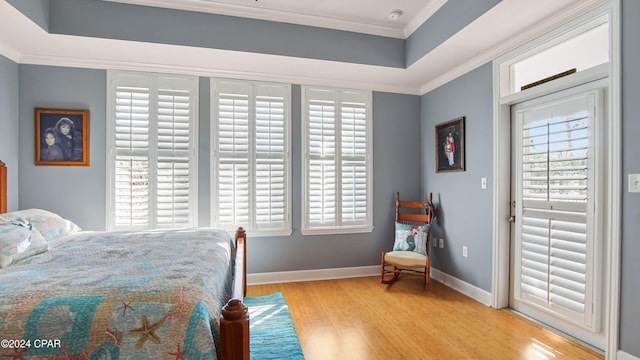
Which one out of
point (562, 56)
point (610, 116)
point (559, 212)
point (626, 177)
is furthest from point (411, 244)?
point (562, 56)

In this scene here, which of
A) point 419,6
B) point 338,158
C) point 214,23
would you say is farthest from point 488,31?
point 214,23

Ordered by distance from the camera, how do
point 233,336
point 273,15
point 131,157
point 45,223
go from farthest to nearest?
point 131,157, point 273,15, point 45,223, point 233,336

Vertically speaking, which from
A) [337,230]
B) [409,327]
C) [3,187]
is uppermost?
[3,187]

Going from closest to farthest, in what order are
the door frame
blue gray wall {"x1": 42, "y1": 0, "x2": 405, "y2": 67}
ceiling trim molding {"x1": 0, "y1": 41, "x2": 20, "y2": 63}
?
the door frame, blue gray wall {"x1": 42, "y1": 0, "x2": 405, "y2": 67}, ceiling trim molding {"x1": 0, "y1": 41, "x2": 20, "y2": 63}

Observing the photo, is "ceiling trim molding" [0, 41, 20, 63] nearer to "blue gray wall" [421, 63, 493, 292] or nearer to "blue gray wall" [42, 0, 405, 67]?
"blue gray wall" [42, 0, 405, 67]

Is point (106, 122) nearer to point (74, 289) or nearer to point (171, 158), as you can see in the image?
point (171, 158)

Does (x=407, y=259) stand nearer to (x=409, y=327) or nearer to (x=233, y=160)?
(x=409, y=327)

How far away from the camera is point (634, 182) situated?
1848 mm

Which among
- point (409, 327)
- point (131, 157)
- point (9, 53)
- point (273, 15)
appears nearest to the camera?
point (409, 327)

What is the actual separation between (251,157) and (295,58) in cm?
120

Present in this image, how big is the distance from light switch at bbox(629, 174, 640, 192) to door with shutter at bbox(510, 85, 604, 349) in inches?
9.9

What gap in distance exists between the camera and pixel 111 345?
39.8 inches

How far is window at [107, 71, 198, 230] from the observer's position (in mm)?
3182

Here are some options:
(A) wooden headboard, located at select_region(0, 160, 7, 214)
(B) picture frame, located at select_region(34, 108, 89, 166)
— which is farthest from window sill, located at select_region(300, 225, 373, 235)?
(A) wooden headboard, located at select_region(0, 160, 7, 214)
